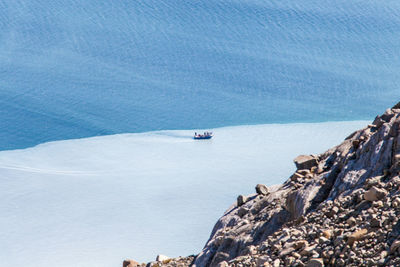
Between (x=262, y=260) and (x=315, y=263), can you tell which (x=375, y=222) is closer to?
(x=315, y=263)

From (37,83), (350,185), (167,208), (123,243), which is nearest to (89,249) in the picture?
(123,243)

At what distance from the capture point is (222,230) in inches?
212

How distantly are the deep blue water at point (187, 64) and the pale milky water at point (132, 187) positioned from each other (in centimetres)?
104

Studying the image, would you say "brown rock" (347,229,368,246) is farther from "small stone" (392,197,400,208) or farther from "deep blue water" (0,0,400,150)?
"deep blue water" (0,0,400,150)

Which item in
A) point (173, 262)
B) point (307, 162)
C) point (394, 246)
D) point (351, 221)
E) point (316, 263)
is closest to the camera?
point (394, 246)

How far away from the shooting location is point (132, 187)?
13578 mm

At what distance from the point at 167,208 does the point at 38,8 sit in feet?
41.0

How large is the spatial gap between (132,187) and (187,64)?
7.64m

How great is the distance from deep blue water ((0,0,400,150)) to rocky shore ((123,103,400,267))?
12.1 m

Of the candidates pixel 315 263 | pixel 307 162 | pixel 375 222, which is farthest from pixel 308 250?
pixel 307 162

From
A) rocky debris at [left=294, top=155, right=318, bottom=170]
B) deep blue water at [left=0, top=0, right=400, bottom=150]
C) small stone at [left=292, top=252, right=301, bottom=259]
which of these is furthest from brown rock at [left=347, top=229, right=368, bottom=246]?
deep blue water at [left=0, top=0, right=400, bottom=150]

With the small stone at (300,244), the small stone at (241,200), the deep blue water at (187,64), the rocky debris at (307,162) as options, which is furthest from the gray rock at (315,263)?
the deep blue water at (187,64)

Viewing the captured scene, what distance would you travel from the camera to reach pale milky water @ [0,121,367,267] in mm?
11000

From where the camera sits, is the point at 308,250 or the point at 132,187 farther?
the point at 132,187
